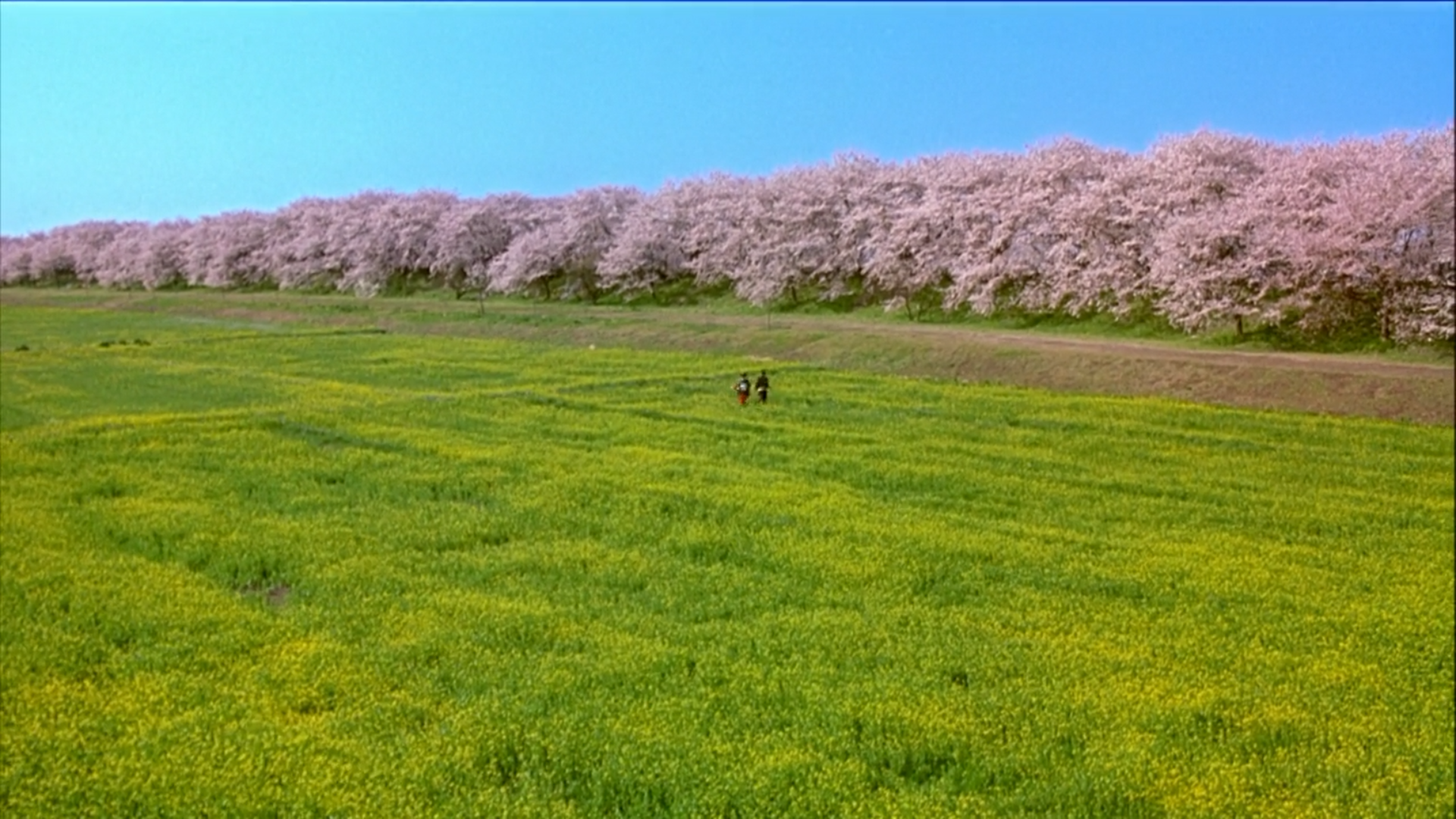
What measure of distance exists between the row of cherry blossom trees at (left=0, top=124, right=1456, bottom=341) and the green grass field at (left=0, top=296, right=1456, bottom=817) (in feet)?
18.1

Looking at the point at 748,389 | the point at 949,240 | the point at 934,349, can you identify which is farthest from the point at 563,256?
the point at 748,389

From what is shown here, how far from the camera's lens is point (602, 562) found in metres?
14.4

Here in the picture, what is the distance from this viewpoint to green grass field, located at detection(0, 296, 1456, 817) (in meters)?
8.60

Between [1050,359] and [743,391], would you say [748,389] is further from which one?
[1050,359]

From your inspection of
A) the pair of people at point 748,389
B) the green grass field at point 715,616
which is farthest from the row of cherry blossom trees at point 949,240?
the pair of people at point 748,389

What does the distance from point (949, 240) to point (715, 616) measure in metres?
42.9

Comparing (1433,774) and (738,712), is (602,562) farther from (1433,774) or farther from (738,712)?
(1433,774)

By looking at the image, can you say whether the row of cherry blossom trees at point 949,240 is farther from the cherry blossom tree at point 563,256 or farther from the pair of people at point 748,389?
the pair of people at point 748,389

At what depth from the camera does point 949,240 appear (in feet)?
173

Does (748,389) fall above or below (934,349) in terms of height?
below

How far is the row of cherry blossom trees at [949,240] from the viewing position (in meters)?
28.2

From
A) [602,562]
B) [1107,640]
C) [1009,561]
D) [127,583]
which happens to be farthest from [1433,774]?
[127,583]

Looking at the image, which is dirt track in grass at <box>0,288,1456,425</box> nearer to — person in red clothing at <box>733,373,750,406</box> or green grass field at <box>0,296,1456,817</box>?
green grass field at <box>0,296,1456,817</box>

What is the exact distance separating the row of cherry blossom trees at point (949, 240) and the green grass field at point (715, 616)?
18.1 ft
